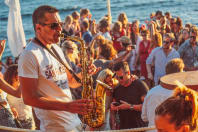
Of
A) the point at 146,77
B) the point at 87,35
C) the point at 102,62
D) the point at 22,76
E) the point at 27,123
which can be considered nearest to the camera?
the point at 22,76

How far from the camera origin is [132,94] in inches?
214

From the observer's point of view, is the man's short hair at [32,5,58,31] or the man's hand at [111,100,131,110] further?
the man's hand at [111,100,131,110]

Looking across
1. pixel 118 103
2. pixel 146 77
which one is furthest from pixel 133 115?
pixel 146 77

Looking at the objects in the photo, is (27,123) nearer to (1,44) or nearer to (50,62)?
(1,44)

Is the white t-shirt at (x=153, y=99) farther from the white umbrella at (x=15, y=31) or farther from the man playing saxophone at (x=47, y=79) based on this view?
the white umbrella at (x=15, y=31)

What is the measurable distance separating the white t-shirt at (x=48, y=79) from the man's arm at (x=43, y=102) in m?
0.07

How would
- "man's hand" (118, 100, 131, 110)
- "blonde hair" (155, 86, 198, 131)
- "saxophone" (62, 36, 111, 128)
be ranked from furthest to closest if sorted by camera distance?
"man's hand" (118, 100, 131, 110) → "saxophone" (62, 36, 111, 128) → "blonde hair" (155, 86, 198, 131)

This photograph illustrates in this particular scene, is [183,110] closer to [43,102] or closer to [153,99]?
[43,102]

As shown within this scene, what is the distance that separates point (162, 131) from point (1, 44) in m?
2.41

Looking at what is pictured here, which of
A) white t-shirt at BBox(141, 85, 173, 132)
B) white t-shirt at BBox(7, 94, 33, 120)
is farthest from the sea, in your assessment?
white t-shirt at BBox(141, 85, 173, 132)

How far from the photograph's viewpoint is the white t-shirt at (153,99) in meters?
4.35

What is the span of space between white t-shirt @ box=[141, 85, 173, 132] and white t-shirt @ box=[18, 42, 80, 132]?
1001 mm

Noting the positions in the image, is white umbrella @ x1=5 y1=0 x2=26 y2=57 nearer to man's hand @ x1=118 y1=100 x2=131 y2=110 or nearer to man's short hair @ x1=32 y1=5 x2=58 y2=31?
man's hand @ x1=118 y1=100 x2=131 y2=110

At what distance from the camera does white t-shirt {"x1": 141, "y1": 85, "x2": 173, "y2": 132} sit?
435 cm
